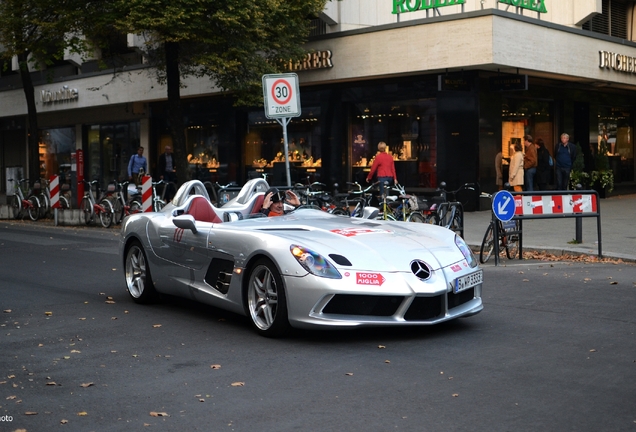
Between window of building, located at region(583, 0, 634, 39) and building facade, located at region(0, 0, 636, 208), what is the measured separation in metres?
0.05

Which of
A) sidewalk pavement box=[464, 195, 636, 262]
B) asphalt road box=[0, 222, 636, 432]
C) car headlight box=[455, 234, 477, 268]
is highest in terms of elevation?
car headlight box=[455, 234, 477, 268]

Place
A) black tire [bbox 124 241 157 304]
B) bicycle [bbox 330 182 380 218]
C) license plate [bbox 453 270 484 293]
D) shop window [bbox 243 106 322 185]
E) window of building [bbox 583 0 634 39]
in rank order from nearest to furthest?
license plate [bbox 453 270 484 293] < black tire [bbox 124 241 157 304] < bicycle [bbox 330 182 380 218] < shop window [bbox 243 106 322 185] < window of building [bbox 583 0 634 39]

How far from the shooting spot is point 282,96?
15.5 m

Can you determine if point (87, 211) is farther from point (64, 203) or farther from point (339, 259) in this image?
point (339, 259)

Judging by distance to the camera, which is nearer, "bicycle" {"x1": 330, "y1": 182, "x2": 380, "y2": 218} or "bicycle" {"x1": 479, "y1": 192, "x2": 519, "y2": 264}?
"bicycle" {"x1": 479, "y1": 192, "x2": 519, "y2": 264}

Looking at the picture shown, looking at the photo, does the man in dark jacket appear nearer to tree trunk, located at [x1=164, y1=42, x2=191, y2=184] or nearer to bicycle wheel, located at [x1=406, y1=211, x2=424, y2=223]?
bicycle wheel, located at [x1=406, y1=211, x2=424, y2=223]

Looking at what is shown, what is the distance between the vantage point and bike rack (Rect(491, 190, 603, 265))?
13.4m

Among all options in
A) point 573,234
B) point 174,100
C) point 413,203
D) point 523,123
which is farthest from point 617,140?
point 413,203

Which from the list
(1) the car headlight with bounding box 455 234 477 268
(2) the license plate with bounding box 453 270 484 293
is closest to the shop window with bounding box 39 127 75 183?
(1) the car headlight with bounding box 455 234 477 268

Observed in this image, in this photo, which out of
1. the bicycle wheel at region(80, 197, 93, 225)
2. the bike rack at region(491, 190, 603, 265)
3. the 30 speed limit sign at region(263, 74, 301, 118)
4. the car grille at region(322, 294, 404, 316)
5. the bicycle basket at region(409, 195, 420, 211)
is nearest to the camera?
the car grille at region(322, 294, 404, 316)

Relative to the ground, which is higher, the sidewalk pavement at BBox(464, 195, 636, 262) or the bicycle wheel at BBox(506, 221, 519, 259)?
the bicycle wheel at BBox(506, 221, 519, 259)

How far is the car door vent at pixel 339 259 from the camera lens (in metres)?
6.99

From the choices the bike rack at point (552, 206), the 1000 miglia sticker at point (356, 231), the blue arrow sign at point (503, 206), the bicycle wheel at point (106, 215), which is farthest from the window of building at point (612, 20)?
the 1000 miglia sticker at point (356, 231)

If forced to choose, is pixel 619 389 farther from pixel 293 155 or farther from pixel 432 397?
pixel 293 155
